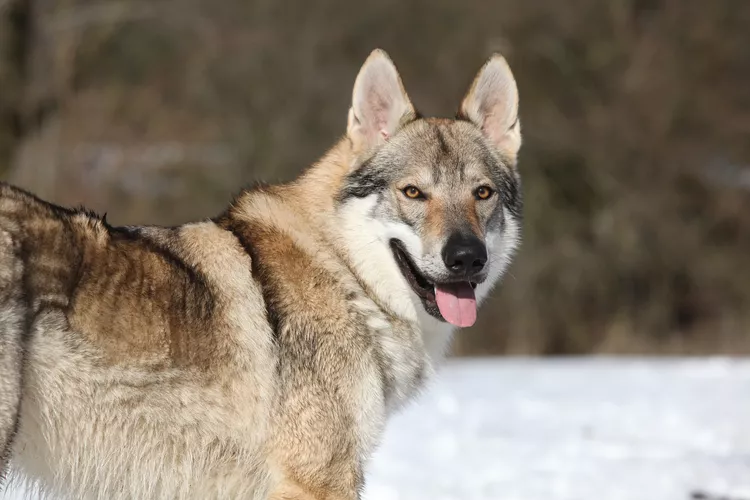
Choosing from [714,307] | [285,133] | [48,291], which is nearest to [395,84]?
[48,291]

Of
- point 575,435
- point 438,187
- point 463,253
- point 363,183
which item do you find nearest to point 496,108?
point 438,187

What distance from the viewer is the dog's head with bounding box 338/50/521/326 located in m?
3.66

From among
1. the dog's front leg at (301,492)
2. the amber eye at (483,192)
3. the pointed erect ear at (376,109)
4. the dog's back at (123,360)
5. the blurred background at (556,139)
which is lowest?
the dog's front leg at (301,492)

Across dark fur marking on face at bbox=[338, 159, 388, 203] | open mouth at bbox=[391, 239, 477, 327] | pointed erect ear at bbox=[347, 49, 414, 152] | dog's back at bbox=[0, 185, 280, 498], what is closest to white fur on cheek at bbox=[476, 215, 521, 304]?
open mouth at bbox=[391, 239, 477, 327]

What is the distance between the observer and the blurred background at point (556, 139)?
1459 cm

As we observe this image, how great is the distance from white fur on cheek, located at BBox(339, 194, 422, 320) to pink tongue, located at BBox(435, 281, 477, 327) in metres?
0.14

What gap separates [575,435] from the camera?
24.7 ft

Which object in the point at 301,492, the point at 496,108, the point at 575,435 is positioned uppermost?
the point at 496,108

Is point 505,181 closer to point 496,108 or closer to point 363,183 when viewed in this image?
point 496,108

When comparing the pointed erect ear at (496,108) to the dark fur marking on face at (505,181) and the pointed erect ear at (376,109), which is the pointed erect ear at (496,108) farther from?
the pointed erect ear at (376,109)

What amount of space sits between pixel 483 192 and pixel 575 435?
168 inches

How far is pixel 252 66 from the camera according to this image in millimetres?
15789

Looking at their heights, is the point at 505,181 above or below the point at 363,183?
above

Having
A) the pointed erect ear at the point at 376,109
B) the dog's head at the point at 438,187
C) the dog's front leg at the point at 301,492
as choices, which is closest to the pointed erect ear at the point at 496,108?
the dog's head at the point at 438,187
